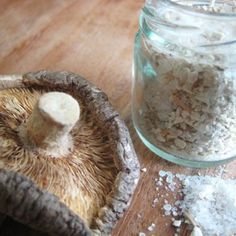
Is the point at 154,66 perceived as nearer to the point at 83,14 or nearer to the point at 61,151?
the point at 61,151

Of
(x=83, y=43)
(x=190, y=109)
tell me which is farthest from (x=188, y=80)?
(x=83, y=43)

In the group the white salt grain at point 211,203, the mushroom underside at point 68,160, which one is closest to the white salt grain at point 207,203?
the white salt grain at point 211,203

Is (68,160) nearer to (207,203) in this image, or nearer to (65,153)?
(65,153)

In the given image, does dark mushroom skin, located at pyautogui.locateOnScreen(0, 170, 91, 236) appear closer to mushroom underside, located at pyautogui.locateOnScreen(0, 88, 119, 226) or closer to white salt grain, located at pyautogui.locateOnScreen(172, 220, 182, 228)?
mushroom underside, located at pyautogui.locateOnScreen(0, 88, 119, 226)

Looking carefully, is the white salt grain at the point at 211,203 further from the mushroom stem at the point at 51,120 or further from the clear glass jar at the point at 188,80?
the mushroom stem at the point at 51,120

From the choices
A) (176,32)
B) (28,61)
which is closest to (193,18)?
(176,32)

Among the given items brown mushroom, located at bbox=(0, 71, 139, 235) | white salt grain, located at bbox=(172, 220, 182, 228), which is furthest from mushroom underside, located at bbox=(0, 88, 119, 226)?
white salt grain, located at bbox=(172, 220, 182, 228)
